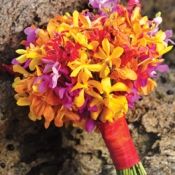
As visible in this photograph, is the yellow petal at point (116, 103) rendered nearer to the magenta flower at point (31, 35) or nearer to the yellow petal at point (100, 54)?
the yellow petal at point (100, 54)

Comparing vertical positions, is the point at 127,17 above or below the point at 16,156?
above

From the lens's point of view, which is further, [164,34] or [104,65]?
[164,34]

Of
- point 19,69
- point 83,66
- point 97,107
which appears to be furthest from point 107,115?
point 19,69

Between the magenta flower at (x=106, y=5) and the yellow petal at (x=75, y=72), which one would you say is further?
the magenta flower at (x=106, y=5)

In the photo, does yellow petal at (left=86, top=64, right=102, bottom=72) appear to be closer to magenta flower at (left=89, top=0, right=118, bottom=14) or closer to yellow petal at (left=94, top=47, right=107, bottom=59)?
yellow petal at (left=94, top=47, right=107, bottom=59)

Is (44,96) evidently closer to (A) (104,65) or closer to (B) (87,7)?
(A) (104,65)

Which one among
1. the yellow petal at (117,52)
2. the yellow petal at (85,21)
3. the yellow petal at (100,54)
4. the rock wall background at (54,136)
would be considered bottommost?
the rock wall background at (54,136)

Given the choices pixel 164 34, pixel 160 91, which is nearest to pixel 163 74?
pixel 160 91

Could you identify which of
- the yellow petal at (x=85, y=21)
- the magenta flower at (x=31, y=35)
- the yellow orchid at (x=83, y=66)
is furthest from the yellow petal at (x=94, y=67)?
the magenta flower at (x=31, y=35)

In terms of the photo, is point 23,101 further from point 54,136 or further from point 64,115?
point 54,136
